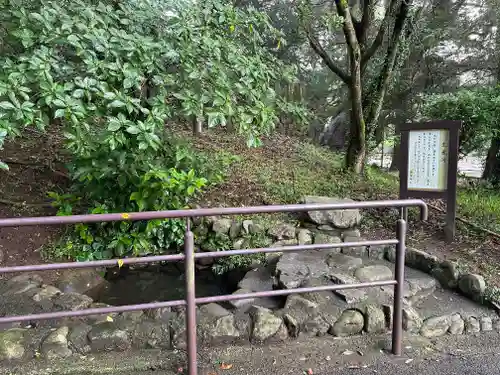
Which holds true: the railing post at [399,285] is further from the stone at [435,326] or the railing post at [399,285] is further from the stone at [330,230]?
the stone at [330,230]

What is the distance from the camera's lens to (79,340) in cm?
247

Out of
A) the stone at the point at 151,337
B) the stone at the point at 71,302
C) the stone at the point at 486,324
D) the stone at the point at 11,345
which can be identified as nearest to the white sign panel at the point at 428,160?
the stone at the point at 486,324

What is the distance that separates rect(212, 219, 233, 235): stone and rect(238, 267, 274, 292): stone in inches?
A: 33.4

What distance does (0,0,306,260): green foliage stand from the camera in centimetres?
242

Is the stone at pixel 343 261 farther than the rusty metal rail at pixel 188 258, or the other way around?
the stone at pixel 343 261

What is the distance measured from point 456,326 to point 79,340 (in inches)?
103

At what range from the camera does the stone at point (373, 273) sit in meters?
3.41

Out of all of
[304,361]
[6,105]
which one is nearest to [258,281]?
[304,361]

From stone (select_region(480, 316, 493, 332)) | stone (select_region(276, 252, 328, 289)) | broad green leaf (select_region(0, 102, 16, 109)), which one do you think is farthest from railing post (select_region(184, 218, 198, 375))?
stone (select_region(480, 316, 493, 332))

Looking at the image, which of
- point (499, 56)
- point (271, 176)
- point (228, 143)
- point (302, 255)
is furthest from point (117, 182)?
point (499, 56)

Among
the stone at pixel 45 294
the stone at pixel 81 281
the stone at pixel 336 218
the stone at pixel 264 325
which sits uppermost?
the stone at pixel 336 218

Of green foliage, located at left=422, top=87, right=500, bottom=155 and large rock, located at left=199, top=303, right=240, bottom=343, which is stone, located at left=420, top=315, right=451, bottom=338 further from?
green foliage, located at left=422, top=87, right=500, bottom=155

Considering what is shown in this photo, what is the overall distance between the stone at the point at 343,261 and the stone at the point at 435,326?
0.97 m

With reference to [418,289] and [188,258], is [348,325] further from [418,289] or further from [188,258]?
[188,258]
